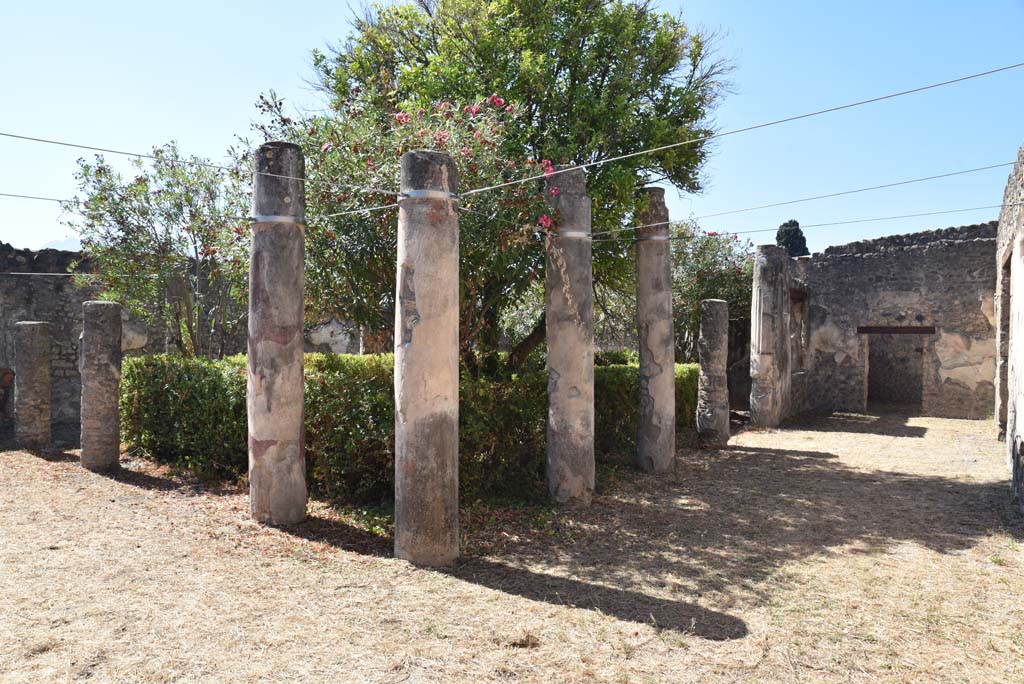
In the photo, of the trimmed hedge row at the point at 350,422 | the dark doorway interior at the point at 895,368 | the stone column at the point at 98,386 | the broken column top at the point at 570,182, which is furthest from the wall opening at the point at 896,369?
the stone column at the point at 98,386

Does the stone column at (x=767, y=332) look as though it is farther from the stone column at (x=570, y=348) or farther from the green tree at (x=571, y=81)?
the stone column at (x=570, y=348)

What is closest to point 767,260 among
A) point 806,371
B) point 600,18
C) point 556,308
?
point 806,371

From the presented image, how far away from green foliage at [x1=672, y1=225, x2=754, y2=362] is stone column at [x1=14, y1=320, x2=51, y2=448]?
11436 millimetres

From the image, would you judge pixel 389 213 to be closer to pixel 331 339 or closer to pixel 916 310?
pixel 331 339

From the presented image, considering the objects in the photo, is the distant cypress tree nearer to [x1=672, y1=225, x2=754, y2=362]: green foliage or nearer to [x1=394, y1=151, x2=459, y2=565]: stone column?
[x1=672, y1=225, x2=754, y2=362]: green foliage

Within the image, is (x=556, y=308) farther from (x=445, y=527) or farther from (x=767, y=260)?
(x=767, y=260)

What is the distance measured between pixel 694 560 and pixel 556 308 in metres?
2.68

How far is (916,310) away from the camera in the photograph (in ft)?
46.4

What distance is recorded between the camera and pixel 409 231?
5023 mm

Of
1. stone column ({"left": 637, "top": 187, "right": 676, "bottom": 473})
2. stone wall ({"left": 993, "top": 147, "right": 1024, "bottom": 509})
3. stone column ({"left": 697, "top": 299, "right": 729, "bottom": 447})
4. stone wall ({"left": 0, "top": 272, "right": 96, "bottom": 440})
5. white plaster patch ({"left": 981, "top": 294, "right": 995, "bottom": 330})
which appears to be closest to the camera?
stone wall ({"left": 993, "top": 147, "right": 1024, "bottom": 509})

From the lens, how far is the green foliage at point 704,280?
15.0 meters

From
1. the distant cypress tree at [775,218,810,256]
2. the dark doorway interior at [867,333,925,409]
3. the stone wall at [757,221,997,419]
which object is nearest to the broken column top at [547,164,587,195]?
the stone wall at [757,221,997,419]

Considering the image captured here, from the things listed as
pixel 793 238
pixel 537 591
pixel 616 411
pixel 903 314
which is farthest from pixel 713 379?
pixel 793 238

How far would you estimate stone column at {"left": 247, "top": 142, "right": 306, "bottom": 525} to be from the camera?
5898 millimetres
